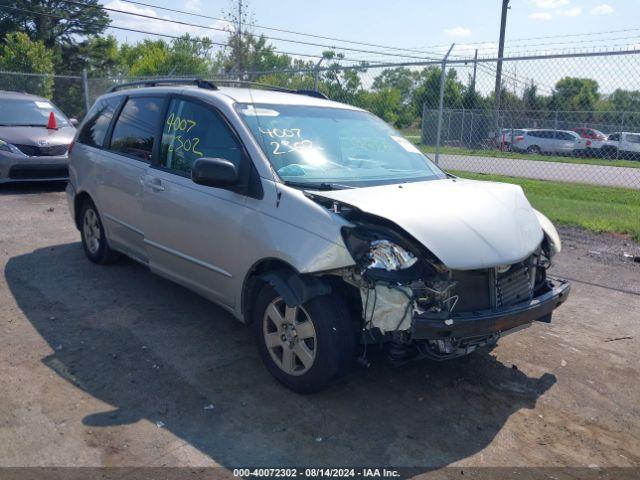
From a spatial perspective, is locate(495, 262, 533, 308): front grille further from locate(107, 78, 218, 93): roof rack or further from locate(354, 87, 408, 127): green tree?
locate(354, 87, 408, 127): green tree

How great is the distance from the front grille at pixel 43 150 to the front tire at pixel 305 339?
7.68m

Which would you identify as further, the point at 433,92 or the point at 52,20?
the point at 52,20

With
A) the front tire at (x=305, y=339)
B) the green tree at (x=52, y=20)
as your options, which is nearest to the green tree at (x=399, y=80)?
the front tire at (x=305, y=339)

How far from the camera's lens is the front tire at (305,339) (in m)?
3.47

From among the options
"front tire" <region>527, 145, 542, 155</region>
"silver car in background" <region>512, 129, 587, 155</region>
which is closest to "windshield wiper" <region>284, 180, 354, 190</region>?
"silver car in background" <region>512, 129, 587, 155</region>

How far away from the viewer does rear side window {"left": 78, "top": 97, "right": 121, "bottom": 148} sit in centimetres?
589

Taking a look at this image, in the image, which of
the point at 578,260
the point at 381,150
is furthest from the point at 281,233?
the point at 578,260

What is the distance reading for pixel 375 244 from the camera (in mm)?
3393

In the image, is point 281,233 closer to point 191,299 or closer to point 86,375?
point 86,375

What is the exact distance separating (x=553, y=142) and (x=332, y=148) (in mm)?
16843

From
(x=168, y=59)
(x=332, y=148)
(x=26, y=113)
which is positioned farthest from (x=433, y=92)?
(x=168, y=59)

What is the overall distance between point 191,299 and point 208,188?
4.54 ft

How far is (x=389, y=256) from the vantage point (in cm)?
336

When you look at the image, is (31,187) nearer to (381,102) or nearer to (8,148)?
(8,148)
